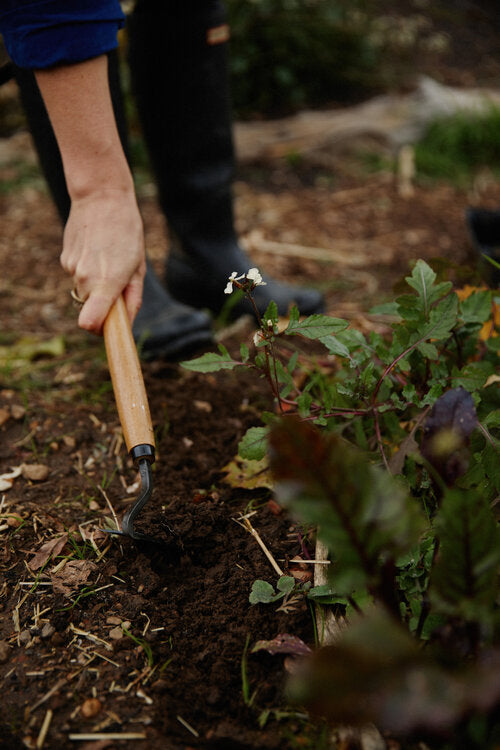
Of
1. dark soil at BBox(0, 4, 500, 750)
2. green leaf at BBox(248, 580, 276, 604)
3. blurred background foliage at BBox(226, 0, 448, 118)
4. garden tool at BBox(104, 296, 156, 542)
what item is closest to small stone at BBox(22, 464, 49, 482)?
dark soil at BBox(0, 4, 500, 750)

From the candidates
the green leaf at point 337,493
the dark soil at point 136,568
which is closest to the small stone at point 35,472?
the dark soil at point 136,568

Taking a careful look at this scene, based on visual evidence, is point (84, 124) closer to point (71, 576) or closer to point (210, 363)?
point (210, 363)

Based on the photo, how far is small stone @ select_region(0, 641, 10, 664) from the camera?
111cm

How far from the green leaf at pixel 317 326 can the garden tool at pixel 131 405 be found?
14.0 inches

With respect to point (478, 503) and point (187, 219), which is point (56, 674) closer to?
point (478, 503)

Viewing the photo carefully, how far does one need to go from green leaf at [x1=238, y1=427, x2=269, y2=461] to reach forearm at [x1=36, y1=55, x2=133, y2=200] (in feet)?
2.44

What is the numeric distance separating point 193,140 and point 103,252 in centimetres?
104

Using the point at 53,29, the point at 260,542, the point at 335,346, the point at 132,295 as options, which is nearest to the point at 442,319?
the point at 335,346

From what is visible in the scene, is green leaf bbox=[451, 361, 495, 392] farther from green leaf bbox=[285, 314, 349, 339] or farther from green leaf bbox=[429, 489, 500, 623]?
green leaf bbox=[429, 489, 500, 623]

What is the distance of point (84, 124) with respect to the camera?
1470 mm

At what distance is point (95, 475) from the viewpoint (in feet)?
5.11

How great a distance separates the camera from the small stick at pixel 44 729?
0.97 metres

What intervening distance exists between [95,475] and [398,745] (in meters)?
0.92

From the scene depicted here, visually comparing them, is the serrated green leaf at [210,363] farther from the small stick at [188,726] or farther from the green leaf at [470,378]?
the small stick at [188,726]
